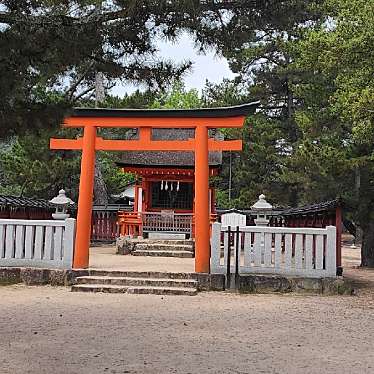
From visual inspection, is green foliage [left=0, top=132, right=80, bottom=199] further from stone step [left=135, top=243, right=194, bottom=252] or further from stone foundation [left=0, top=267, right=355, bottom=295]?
stone foundation [left=0, top=267, right=355, bottom=295]

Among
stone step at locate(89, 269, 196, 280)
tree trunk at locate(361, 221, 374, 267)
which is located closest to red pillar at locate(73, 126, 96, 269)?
stone step at locate(89, 269, 196, 280)

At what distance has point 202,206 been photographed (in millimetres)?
10430

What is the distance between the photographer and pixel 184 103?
38.8 metres

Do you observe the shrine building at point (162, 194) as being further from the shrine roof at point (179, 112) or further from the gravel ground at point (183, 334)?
the gravel ground at point (183, 334)

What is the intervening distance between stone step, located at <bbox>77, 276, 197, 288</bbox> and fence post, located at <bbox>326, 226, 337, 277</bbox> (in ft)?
8.26

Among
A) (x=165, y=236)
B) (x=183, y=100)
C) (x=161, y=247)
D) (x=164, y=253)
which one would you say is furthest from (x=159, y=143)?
(x=183, y=100)

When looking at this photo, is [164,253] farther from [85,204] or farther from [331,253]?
[331,253]

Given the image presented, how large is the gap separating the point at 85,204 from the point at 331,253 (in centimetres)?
511

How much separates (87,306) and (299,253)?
417 centimetres

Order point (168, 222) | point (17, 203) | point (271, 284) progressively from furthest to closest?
point (168, 222)
point (17, 203)
point (271, 284)

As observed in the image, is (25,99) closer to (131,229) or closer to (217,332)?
(217,332)

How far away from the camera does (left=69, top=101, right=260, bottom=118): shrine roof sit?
421 inches

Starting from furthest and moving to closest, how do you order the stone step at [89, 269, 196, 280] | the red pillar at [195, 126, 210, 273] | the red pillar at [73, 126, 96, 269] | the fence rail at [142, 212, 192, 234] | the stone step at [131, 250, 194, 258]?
the fence rail at [142, 212, 192, 234] → the stone step at [131, 250, 194, 258] → the red pillar at [73, 126, 96, 269] → the red pillar at [195, 126, 210, 273] → the stone step at [89, 269, 196, 280]

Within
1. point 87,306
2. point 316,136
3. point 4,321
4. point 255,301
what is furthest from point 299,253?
point 316,136
